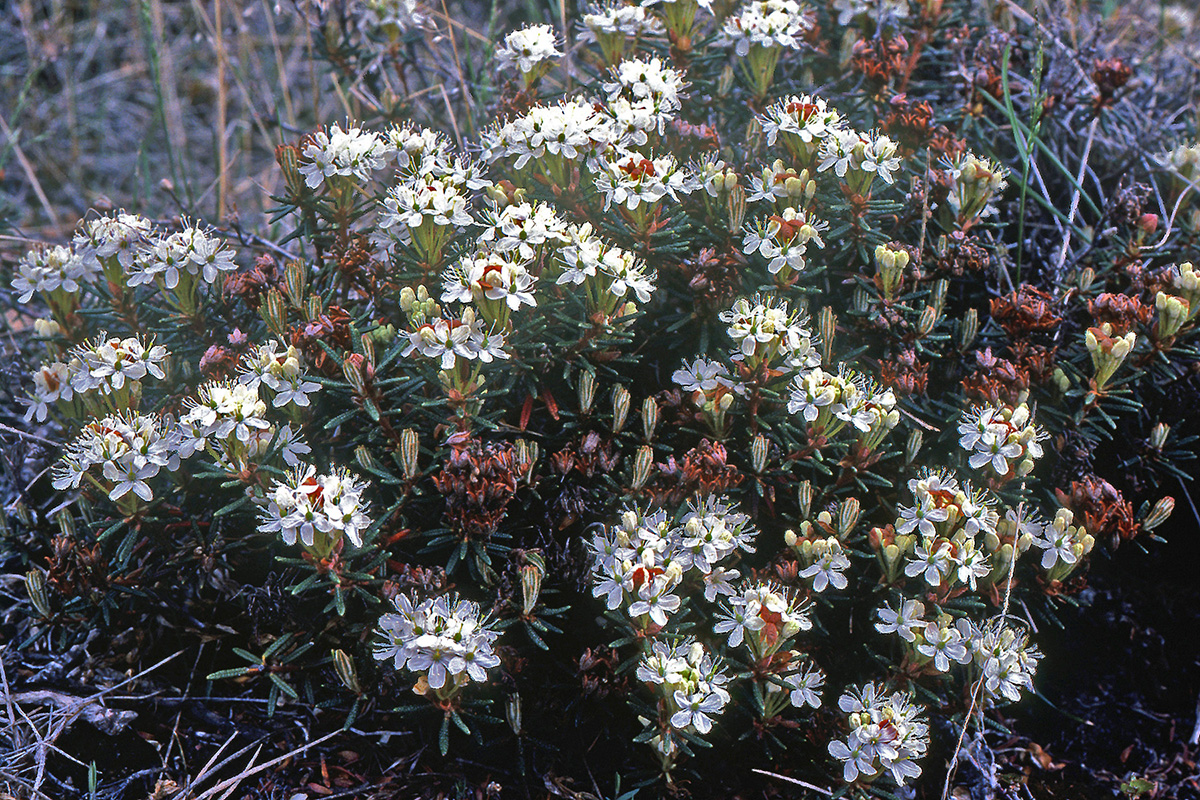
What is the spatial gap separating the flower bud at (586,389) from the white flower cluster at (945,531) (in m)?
0.95

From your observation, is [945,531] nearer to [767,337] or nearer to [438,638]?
[767,337]

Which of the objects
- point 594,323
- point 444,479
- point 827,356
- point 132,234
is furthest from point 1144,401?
point 132,234

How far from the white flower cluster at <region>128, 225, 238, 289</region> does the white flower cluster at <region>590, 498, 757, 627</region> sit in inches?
59.6

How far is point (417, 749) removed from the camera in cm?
285

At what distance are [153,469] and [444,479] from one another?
2.67 ft

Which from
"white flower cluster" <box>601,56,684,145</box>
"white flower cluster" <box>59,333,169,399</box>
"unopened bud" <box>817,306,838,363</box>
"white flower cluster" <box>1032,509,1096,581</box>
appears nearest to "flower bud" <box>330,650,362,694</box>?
"white flower cluster" <box>59,333,169,399</box>

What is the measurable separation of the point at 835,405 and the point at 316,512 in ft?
4.81

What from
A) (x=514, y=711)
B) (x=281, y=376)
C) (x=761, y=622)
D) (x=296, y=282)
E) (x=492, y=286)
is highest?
(x=492, y=286)

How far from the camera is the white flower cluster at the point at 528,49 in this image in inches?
131

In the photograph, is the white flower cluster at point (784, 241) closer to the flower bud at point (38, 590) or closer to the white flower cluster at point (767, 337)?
the white flower cluster at point (767, 337)

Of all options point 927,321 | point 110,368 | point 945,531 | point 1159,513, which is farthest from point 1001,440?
point 110,368

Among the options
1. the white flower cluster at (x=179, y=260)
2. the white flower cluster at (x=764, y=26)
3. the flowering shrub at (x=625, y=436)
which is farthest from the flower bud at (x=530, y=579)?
the white flower cluster at (x=764, y=26)

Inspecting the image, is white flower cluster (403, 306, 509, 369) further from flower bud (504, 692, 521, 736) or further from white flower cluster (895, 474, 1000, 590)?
white flower cluster (895, 474, 1000, 590)

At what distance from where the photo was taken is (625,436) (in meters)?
2.92
